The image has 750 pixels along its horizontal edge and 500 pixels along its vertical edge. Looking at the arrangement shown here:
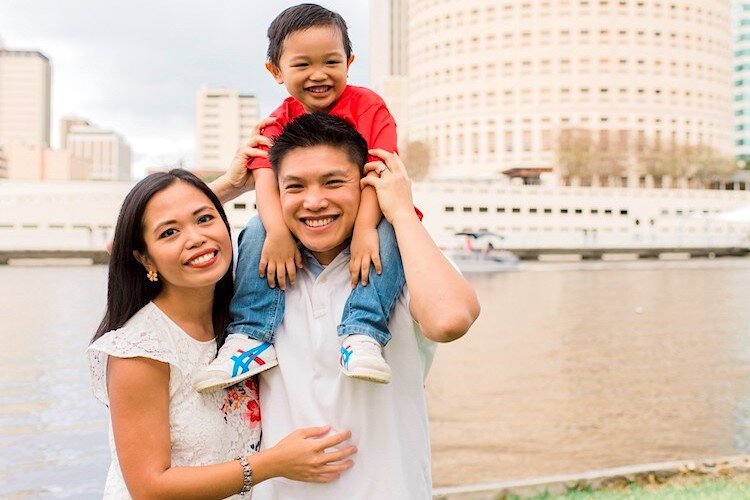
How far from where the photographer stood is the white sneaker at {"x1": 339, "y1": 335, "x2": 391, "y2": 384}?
232 centimetres

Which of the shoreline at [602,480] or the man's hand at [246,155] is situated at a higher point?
the man's hand at [246,155]

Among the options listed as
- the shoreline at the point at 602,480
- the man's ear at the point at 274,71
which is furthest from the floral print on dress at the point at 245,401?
the shoreline at the point at 602,480

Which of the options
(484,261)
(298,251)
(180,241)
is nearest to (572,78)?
(484,261)

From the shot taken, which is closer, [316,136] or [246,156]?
[316,136]

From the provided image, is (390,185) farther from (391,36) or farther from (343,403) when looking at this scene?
(391,36)

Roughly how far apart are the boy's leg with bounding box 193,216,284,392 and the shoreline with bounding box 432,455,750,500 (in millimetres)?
2944

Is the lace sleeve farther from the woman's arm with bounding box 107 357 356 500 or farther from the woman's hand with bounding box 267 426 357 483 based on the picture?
the woman's hand with bounding box 267 426 357 483

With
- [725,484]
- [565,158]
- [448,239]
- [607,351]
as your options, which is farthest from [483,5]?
[725,484]

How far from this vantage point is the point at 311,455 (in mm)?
2330

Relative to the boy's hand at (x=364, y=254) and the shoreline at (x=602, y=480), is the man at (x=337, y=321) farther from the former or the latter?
the shoreline at (x=602, y=480)

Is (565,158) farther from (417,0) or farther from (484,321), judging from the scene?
(484,321)

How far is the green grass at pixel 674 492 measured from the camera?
544 cm

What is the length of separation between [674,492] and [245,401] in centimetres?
413

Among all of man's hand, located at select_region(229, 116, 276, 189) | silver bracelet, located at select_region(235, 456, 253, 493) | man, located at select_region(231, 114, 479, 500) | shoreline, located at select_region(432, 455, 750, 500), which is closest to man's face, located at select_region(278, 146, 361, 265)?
man, located at select_region(231, 114, 479, 500)
